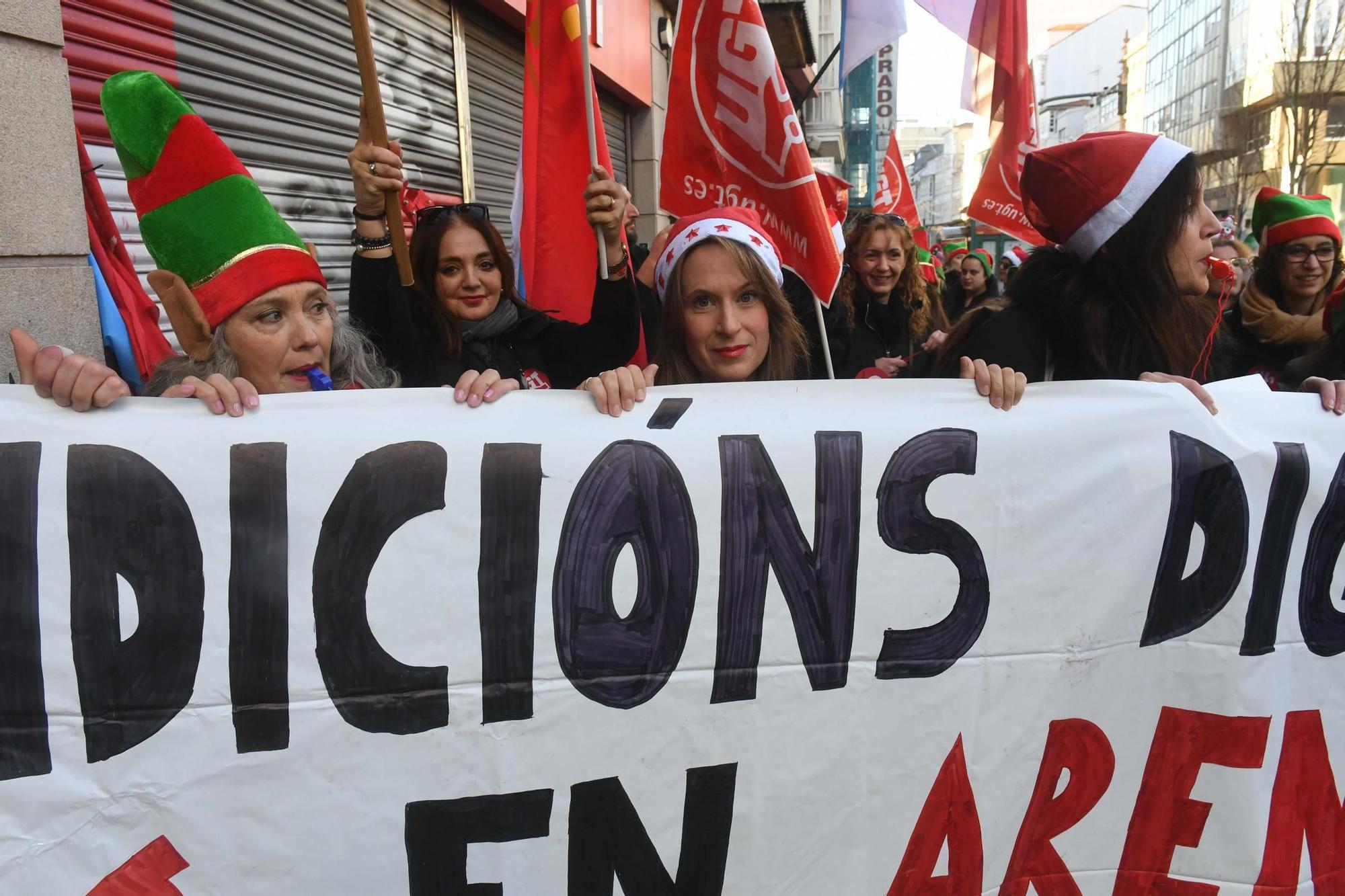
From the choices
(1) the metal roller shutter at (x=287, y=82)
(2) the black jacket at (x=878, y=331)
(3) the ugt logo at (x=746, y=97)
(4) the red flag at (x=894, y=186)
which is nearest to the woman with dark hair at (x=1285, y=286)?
(2) the black jacket at (x=878, y=331)

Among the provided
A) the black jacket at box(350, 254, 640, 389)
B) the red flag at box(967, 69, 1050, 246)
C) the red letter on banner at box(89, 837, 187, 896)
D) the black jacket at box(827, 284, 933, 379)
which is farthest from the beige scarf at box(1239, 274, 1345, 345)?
the red letter on banner at box(89, 837, 187, 896)

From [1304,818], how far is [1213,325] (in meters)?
1.06

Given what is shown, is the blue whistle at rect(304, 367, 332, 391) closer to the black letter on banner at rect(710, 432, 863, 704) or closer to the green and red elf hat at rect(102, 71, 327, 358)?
the green and red elf hat at rect(102, 71, 327, 358)

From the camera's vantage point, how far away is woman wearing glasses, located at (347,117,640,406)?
2410 millimetres

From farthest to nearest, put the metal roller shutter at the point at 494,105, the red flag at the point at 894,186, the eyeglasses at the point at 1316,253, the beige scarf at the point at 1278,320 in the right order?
1. the red flag at the point at 894,186
2. the metal roller shutter at the point at 494,105
3. the eyeglasses at the point at 1316,253
4. the beige scarf at the point at 1278,320

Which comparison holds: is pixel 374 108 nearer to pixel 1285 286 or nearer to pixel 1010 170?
pixel 1010 170

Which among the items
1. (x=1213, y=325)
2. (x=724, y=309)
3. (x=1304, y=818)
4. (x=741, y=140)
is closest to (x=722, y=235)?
(x=724, y=309)

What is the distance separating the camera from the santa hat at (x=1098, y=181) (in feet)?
6.99

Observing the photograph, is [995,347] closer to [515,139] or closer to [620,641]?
[620,641]

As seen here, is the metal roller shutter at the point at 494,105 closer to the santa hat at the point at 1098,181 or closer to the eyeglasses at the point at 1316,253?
the eyeglasses at the point at 1316,253

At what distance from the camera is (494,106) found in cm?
695

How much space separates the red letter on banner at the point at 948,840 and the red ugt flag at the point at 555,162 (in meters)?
1.79

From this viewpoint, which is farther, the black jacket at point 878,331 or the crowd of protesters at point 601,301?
the black jacket at point 878,331

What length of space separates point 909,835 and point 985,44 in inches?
153
